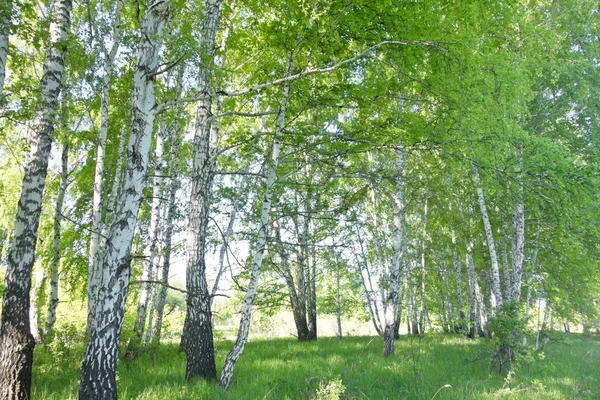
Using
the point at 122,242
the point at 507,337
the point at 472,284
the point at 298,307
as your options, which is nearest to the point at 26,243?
the point at 122,242

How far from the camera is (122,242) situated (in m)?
3.71

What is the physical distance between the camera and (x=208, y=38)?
18.6ft

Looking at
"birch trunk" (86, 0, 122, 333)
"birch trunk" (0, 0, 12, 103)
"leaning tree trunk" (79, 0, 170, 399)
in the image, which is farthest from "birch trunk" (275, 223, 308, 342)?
"birch trunk" (0, 0, 12, 103)

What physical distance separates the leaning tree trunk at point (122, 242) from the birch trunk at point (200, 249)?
5.77 feet

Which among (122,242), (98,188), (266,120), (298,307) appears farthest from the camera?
(298,307)

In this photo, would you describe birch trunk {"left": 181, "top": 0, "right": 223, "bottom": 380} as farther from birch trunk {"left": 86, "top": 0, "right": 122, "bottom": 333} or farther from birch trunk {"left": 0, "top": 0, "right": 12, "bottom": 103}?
birch trunk {"left": 86, "top": 0, "right": 122, "bottom": 333}

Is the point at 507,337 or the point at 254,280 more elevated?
the point at 254,280

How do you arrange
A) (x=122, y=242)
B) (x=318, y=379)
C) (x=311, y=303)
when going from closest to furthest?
(x=122, y=242), (x=318, y=379), (x=311, y=303)

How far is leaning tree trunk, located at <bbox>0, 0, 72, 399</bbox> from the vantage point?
4.28 metres

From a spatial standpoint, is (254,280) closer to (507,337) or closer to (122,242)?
(122,242)

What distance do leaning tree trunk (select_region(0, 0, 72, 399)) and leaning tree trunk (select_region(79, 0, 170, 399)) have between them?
134 centimetres

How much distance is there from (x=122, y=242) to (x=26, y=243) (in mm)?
1817

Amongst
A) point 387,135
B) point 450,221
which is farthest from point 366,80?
point 450,221

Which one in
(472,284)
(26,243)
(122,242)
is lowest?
(472,284)
